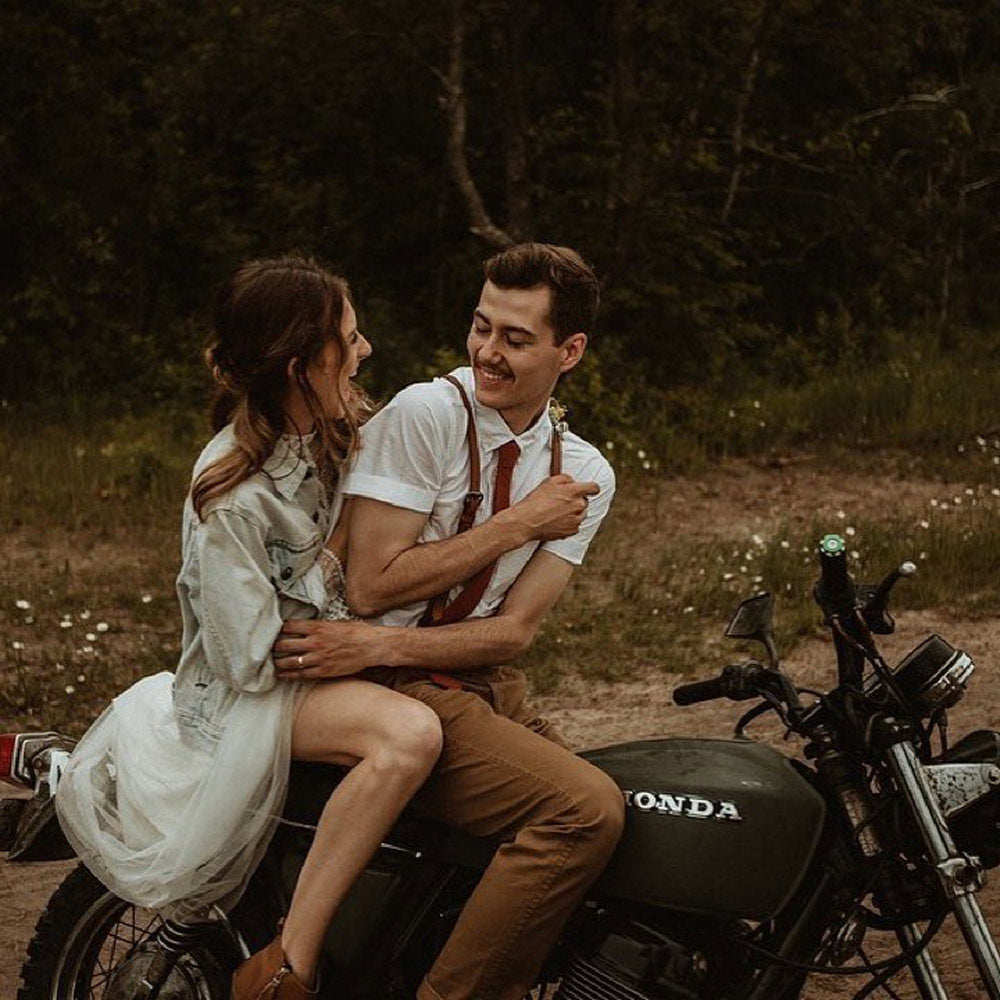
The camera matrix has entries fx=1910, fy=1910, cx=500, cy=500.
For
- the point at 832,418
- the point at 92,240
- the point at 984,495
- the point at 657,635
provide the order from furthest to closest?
the point at 92,240 < the point at 832,418 < the point at 984,495 < the point at 657,635

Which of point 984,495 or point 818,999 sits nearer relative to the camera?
point 818,999

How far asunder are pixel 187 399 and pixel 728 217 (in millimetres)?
4898

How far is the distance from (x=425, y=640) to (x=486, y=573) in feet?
0.68

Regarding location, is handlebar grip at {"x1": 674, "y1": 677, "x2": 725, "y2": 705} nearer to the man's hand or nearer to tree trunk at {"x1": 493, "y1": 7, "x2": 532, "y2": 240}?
the man's hand

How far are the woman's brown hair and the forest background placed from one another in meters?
6.75

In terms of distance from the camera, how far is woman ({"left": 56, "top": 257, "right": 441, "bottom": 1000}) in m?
3.32

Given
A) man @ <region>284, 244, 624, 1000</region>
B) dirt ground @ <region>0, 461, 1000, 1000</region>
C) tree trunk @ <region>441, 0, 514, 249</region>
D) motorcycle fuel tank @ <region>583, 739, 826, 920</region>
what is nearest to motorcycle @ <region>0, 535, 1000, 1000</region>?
motorcycle fuel tank @ <region>583, 739, 826, 920</region>

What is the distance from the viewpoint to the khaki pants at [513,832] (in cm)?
324

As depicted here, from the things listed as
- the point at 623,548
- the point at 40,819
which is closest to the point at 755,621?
the point at 40,819

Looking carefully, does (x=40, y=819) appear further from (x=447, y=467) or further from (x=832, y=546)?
(x=832, y=546)

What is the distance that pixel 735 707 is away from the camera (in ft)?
22.3

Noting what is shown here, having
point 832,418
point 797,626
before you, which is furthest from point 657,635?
point 832,418

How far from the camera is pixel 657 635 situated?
7.64 m

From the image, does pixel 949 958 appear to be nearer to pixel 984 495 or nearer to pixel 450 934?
pixel 450 934
